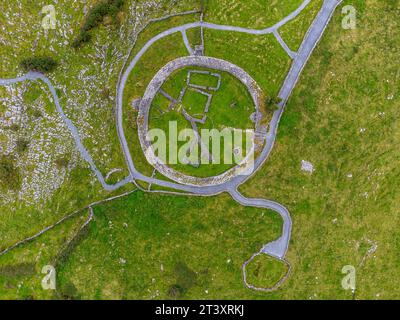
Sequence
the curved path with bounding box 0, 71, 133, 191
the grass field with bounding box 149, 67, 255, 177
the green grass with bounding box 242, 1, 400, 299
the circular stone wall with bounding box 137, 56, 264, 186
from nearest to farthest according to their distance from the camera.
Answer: the circular stone wall with bounding box 137, 56, 264, 186 < the grass field with bounding box 149, 67, 255, 177 < the green grass with bounding box 242, 1, 400, 299 < the curved path with bounding box 0, 71, 133, 191

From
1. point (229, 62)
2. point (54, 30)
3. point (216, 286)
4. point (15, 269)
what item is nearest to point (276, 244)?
point (216, 286)

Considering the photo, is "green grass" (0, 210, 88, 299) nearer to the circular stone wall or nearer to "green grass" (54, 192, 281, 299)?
"green grass" (54, 192, 281, 299)

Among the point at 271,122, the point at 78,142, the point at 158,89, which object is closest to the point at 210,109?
the point at 158,89

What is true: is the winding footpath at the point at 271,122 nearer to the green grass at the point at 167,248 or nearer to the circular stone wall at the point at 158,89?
the circular stone wall at the point at 158,89

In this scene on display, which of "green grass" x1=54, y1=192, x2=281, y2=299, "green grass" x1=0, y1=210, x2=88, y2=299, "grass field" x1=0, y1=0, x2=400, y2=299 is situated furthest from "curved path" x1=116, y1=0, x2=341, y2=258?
"green grass" x1=0, y1=210, x2=88, y2=299

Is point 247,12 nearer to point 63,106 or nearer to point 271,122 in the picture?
point 271,122
